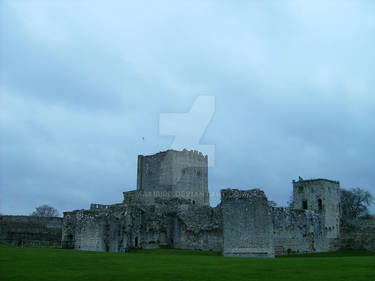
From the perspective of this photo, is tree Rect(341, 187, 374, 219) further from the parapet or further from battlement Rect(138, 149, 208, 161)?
the parapet

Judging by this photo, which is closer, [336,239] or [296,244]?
[296,244]

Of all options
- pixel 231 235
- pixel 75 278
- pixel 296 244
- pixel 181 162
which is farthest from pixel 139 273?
pixel 181 162

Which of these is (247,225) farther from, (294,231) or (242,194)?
(294,231)

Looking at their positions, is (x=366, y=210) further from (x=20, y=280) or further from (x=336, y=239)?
(x=20, y=280)

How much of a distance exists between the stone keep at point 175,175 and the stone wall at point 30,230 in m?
10.8

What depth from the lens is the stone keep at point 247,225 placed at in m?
25.7

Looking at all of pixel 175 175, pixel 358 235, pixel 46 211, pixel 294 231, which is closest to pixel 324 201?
pixel 358 235

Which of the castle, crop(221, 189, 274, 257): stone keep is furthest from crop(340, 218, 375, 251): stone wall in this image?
crop(221, 189, 274, 257): stone keep

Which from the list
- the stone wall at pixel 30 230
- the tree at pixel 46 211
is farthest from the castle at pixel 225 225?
the tree at pixel 46 211

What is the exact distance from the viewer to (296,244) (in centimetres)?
3095

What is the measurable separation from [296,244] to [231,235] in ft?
23.9

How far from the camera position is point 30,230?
146ft

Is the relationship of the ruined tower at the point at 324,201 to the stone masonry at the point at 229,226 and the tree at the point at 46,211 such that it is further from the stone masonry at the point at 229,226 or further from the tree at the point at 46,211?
the tree at the point at 46,211

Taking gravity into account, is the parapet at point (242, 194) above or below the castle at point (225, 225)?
above
